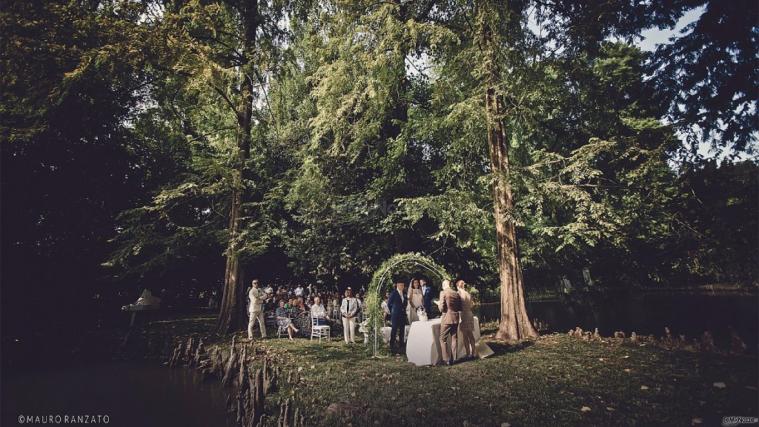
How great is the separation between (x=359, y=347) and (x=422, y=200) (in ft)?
17.6

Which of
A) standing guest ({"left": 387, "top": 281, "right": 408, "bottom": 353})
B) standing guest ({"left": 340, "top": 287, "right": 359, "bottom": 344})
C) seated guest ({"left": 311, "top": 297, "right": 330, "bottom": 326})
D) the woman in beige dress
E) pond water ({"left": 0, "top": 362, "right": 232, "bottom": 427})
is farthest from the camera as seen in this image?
seated guest ({"left": 311, "top": 297, "right": 330, "bottom": 326})

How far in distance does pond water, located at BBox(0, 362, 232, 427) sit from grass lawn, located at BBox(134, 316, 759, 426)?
1789 mm

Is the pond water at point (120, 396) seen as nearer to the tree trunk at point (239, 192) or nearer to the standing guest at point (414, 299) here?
the tree trunk at point (239, 192)

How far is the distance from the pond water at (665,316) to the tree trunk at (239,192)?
35.2 feet

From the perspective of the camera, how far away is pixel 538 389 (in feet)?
21.9

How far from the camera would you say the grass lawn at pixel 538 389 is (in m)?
5.41

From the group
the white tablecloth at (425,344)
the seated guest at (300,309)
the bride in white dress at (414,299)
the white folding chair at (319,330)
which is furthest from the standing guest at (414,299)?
the seated guest at (300,309)

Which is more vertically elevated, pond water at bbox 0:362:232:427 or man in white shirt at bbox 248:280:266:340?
man in white shirt at bbox 248:280:266:340

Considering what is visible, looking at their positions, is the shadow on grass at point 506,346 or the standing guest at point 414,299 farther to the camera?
the standing guest at point 414,299

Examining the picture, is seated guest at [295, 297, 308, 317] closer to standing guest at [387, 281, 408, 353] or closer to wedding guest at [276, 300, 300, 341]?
wedding guest at [276, 300, 300, 341]

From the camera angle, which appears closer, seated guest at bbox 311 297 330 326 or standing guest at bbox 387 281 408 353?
standing guest at bbox 387 281 408 353

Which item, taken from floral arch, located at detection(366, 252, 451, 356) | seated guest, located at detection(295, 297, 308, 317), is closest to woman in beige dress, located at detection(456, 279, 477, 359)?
floral arch, located at detection(366, 252, 451, 356)

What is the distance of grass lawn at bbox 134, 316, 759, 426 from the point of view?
541cm

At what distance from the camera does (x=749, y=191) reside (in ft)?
36.7
